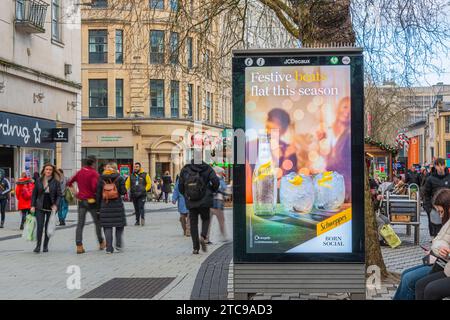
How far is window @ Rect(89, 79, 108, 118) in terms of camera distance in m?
51.8

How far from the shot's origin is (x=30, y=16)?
92.4 feet

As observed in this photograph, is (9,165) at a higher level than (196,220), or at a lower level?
higher

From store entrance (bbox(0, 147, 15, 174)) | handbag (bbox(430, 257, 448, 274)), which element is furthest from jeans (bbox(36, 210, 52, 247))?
store entrance (bbox(0, 147, 15, 174))

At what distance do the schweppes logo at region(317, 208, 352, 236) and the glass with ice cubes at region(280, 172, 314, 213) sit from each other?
21 centimetres

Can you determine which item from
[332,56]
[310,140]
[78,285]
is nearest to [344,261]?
[310,140]

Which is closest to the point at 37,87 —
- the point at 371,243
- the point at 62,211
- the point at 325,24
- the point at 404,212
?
the point at 62,211

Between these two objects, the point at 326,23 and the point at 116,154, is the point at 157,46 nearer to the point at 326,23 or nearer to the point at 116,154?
the point at 326,23

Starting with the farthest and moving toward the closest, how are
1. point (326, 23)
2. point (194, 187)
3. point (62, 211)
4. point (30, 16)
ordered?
1. point (30, 16)
2. point (62, 211)
3. point (194, 187)
4. point (326, 23)

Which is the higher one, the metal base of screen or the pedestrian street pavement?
the metal base of screen

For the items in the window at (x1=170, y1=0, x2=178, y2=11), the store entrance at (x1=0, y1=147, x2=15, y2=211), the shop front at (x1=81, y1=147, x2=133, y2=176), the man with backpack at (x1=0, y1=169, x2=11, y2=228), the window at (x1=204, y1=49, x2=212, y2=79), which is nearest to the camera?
the window at (x1=170, y1=0, x2=178, y2=11)

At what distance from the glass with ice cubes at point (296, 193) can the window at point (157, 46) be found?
7.63 metres

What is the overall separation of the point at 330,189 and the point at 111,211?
728cm

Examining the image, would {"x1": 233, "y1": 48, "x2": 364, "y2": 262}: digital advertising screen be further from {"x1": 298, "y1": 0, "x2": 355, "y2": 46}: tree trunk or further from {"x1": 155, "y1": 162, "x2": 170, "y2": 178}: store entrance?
{"x1": 155, "y1": 162, "x2": 170, "y2": 178}: store entrance

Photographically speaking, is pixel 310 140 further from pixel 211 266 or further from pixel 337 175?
pixel 211 266
